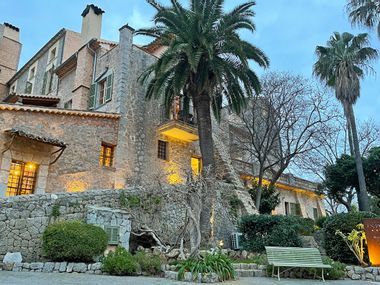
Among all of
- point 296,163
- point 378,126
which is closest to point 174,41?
point 296,163

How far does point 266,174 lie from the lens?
25.9 m

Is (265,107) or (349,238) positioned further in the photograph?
(265,107)

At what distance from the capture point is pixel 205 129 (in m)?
16.1

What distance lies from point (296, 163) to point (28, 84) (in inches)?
909

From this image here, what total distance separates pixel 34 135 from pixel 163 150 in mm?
8445

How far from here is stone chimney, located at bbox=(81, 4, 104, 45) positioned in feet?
81.3

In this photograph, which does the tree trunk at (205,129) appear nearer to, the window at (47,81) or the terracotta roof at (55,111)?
the terracotta roof at (55,111)

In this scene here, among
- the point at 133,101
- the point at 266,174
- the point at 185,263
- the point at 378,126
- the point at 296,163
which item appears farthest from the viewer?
the point at 378,126

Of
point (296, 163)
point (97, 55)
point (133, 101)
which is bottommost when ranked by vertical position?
point (296, 163)

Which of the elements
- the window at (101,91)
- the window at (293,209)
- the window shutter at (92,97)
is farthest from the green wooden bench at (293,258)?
the window at (293,209)

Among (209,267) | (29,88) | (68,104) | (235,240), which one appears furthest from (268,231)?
(29,88)

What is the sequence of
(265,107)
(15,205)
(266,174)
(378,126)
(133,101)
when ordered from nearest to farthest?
(15,205) < (133,101) < (265,107) < (266,174) < (378,126)

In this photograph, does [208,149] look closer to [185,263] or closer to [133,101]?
[133,101]

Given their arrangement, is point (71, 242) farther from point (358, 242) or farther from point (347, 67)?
point (347, 67)
